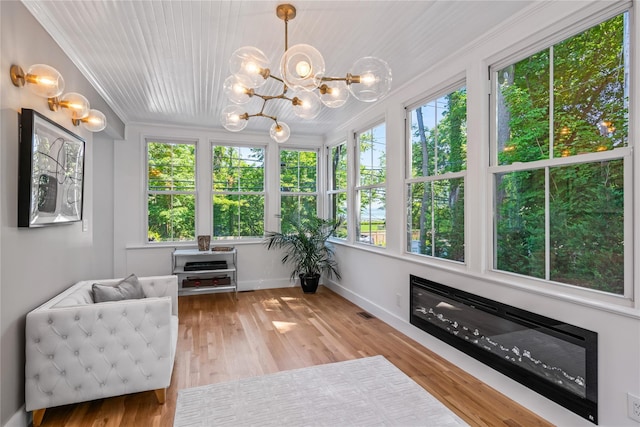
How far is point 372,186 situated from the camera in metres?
4.25

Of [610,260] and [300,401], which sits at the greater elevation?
[610,260]

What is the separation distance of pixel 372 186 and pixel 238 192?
2.34m

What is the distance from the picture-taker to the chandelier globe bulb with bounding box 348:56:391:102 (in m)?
1.64

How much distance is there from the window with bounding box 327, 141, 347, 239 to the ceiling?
6.16ft

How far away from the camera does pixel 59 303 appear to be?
217 centimetres

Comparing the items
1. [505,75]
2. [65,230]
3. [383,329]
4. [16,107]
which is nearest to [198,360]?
[65,230]

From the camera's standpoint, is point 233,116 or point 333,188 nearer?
point 233,116

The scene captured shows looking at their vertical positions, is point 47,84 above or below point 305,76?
above

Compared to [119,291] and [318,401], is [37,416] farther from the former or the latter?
[318,401]

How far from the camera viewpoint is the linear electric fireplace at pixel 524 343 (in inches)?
72.7

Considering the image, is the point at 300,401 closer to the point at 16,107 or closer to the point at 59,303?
the point at 59,303

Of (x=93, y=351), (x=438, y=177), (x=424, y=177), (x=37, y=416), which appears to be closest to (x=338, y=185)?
(x=424, y=177)

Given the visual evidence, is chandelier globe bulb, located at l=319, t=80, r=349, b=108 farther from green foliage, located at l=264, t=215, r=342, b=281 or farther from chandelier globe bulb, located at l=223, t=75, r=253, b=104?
green foliage, located at l=264, t=215, r=342, b=281

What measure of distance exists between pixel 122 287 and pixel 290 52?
223cm
